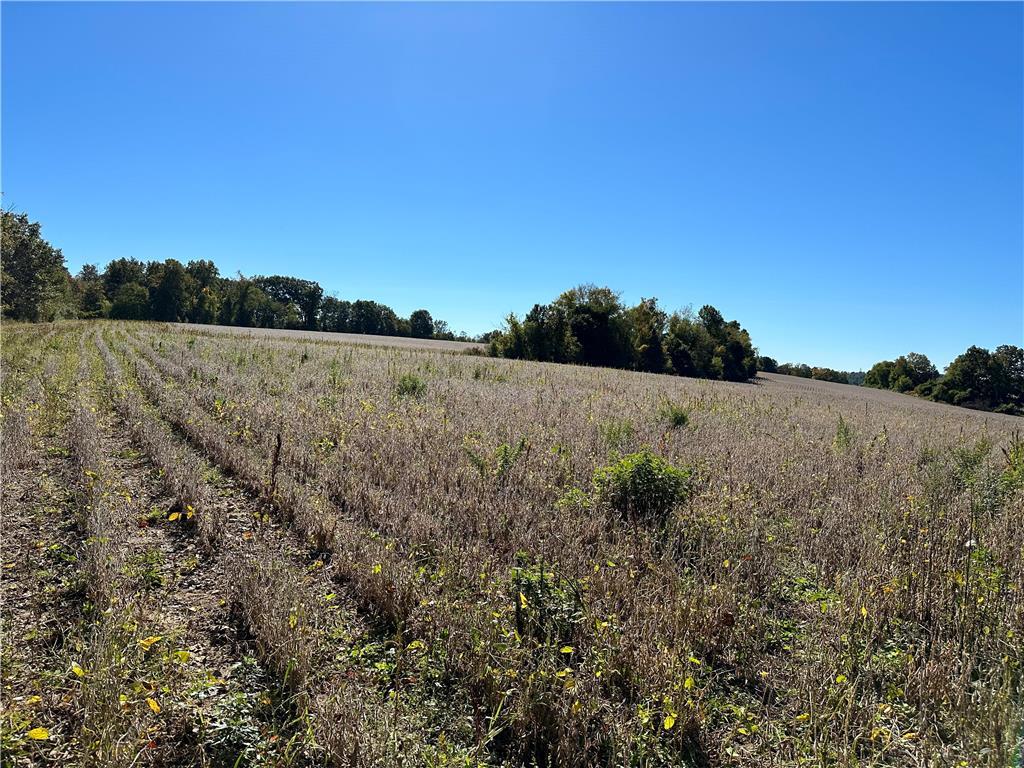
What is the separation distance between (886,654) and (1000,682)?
592mm

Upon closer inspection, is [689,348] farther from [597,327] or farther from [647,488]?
[647,488]

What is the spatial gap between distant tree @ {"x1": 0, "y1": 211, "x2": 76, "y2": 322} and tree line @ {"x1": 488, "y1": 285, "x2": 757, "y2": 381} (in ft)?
175

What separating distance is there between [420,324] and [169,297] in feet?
164

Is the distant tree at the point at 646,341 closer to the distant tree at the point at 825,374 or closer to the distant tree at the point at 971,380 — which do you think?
the distant tree at the point at 971,380

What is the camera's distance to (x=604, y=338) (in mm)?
59812

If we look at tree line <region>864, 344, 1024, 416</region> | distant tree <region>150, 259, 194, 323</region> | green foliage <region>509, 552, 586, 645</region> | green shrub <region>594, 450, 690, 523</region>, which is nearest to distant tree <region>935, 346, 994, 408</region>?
tree line <region>864, 344, 1024, 416</region>

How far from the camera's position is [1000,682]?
3066mm

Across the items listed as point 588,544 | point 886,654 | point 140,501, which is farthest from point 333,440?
point 886,654

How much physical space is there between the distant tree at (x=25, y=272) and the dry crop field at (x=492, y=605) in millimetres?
66801

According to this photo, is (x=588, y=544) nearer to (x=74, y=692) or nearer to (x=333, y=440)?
(x=74, y=692)

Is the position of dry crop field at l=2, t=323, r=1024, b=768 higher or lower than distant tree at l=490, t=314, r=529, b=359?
lower

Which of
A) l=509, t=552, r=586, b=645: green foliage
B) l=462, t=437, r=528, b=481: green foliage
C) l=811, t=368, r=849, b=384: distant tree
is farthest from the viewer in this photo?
l=811, t=368, r=849, b=384: distant tree

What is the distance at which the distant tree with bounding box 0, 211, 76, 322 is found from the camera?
52.3 m

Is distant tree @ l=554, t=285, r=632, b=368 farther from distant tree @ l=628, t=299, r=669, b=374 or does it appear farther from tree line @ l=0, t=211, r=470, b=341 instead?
tree line @ l=0, t=211, r=470, b=341
